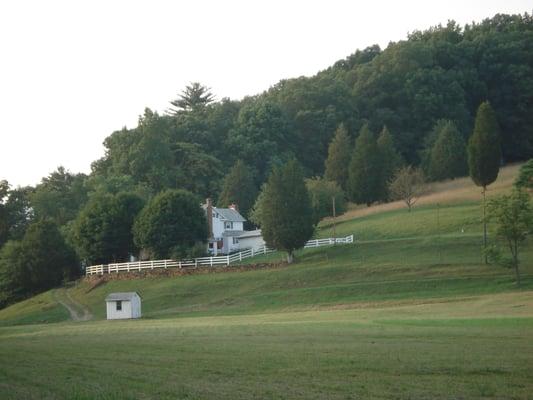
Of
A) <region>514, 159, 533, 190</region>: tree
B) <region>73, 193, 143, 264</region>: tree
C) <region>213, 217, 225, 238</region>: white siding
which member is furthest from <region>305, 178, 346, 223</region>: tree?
<region>514, 159, 533, 190</region>: tree

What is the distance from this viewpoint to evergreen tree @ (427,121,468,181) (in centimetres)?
10631

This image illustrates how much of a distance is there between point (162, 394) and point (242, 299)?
46.0 m

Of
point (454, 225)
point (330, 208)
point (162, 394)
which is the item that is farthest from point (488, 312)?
point (330, 208)

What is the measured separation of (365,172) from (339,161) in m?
10.1

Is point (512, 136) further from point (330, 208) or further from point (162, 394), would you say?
point (162, 394)

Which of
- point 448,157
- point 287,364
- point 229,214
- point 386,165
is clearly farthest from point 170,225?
point 287,364

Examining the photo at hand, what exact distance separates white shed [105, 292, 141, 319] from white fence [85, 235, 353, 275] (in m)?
17.2

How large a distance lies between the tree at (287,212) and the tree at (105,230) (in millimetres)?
18377

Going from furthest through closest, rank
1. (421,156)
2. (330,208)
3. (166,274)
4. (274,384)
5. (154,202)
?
(421,156) → (330,208) → (154,202) → (166,274) → (274,384)

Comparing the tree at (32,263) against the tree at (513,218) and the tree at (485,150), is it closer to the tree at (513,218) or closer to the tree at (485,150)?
the tree at (485,150)

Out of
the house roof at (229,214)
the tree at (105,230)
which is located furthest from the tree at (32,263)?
the house roof at (229,214)

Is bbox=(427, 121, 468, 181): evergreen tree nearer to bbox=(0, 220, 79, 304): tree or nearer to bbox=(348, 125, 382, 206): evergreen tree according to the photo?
bbox=(348, 125, 382, 206): evergreen tree

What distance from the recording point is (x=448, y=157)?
106 m

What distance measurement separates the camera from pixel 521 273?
59.2 meters
